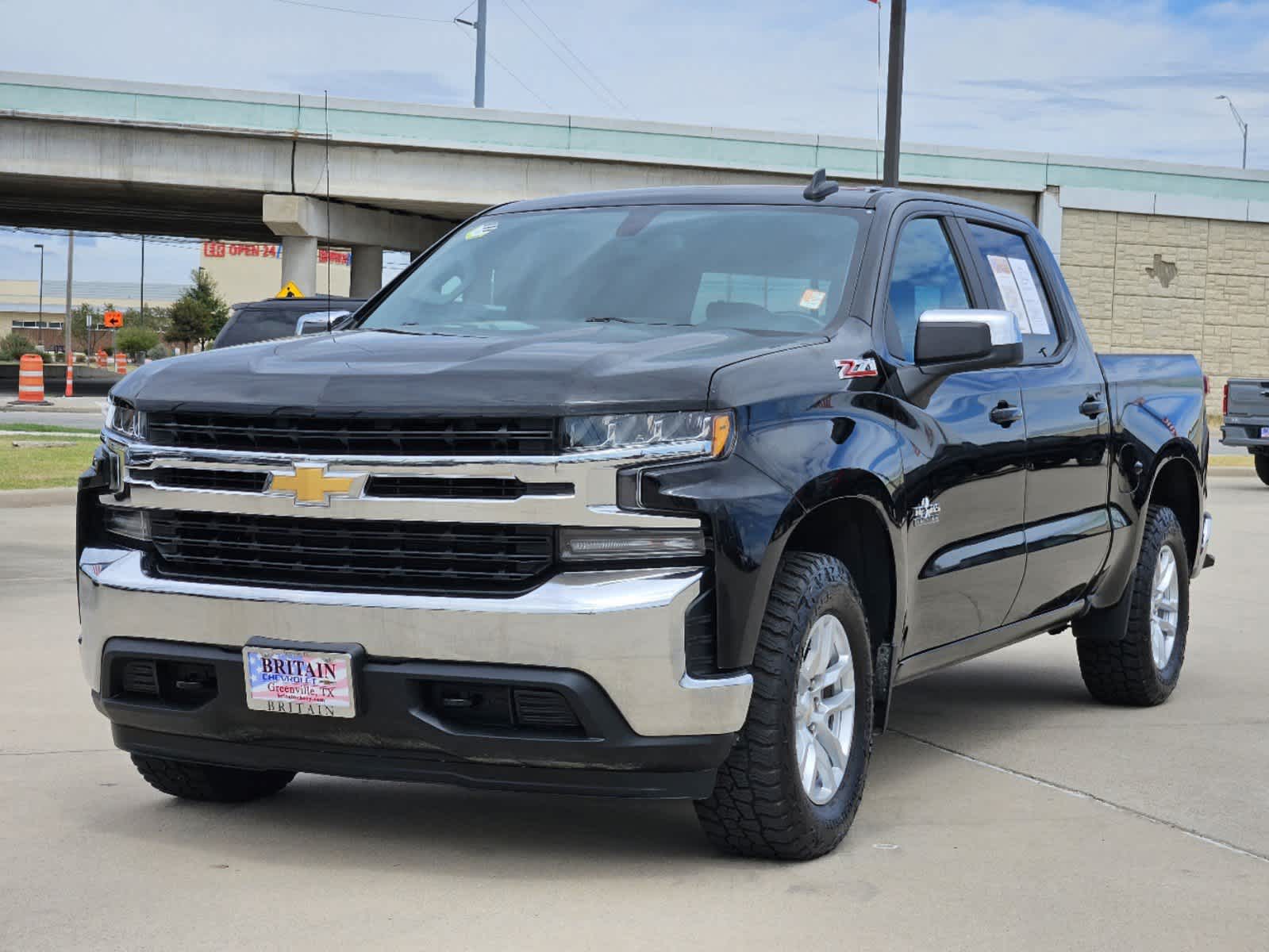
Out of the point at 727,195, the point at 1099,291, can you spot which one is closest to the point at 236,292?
the point at 1099,291

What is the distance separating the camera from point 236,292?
157125 millimetres

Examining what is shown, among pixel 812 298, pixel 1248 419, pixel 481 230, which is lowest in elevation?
pixel 1248 419

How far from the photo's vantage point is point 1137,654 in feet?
24.5

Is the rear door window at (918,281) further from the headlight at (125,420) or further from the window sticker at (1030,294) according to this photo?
the headlight at (125,420)

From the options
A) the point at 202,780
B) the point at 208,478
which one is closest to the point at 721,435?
the point at 208,478

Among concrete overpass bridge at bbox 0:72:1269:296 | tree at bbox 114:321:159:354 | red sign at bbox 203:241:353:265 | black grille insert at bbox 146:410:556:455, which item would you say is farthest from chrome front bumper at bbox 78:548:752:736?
red sign at bbox 203:241:353:265

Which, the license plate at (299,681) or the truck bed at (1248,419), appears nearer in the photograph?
the license plate at (299,681)

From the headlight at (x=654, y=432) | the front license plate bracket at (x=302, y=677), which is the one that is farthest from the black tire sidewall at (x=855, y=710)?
the front license plate bracket at (x=302, y=677)

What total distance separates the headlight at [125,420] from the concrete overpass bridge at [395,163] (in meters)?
32.4

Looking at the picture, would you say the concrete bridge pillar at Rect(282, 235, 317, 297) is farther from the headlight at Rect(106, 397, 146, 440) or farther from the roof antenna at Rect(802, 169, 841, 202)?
the headlight at Rect(106, 397, 146, 440)

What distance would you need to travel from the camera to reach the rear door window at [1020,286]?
22.1 ft

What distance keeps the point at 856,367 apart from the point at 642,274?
0.89 m

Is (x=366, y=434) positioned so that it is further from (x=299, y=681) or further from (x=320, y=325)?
(x=320, y=325)

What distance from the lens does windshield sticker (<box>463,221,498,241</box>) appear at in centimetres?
647
